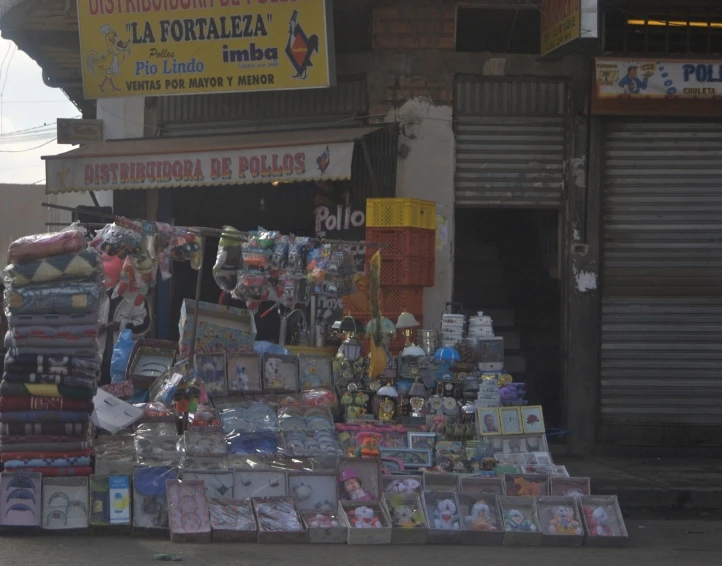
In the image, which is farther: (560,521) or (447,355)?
(447,355)

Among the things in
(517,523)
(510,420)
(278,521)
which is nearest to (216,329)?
(278,521)

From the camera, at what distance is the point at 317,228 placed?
37.3ft

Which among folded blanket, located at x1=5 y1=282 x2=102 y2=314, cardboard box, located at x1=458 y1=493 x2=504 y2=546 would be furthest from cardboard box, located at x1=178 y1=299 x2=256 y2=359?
cardboard box, located at x1=458 y1=493 x2=504 y2=546

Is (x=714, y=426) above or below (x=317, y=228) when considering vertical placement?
below

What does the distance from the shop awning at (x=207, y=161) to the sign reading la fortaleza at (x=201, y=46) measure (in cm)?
55

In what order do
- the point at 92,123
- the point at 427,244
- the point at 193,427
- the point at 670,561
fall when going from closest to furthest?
the point at 670,561
the point at 193,427
the point at 427,244
the point at 92,123

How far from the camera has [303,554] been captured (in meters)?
6.50

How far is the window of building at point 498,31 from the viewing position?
439 inches

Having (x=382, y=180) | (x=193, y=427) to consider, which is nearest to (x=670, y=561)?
(x=193, y=427)

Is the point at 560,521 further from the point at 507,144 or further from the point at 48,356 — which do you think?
the point at 507,144

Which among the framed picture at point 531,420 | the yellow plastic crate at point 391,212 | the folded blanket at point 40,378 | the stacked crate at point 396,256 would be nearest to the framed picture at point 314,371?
the stacked crate at point 396,256

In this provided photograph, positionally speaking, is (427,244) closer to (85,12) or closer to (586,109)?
(586,109)

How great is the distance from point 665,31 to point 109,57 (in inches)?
229

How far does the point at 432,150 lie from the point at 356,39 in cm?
162
